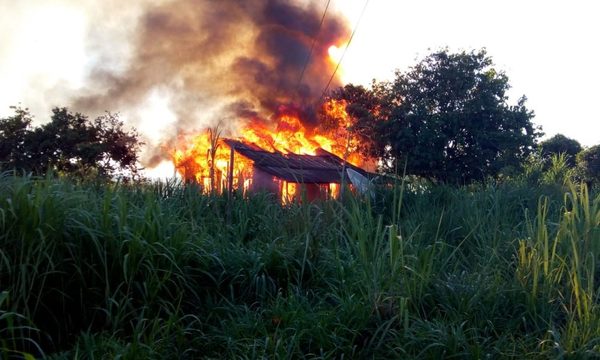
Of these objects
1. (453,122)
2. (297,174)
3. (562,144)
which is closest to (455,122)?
(453,122)

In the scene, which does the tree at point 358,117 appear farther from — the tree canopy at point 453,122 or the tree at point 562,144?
the tree at point 562,144

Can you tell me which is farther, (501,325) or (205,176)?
(205,176)

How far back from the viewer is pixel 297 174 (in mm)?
8227

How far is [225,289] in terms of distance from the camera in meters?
4.67

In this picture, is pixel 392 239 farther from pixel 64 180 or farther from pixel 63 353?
pixel 64 180

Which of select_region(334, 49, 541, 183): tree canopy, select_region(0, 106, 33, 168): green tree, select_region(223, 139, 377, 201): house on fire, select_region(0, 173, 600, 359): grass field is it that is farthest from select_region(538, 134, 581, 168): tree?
select_region(0, 173, 600, 359): grass field

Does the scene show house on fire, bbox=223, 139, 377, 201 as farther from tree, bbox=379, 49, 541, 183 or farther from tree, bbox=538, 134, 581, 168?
tree, bbox=538, 134, 581, 168

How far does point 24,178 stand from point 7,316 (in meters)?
1.29

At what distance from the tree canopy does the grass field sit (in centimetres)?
1641

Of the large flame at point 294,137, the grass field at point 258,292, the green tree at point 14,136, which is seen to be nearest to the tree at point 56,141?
the green tree at point 14,136

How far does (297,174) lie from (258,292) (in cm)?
376

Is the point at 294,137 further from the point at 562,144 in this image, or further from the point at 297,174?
the point at 562,144

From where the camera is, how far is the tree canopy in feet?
69.8

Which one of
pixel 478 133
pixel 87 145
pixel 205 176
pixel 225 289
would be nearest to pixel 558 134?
pixel 478 133
